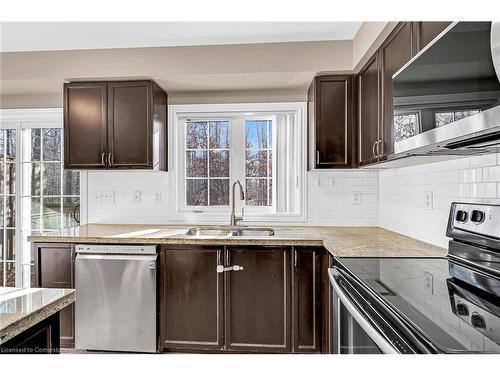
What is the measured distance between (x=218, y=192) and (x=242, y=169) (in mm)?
313

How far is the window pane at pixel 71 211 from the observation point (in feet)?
10.7

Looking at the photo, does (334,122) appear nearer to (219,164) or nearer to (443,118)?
(219,164)

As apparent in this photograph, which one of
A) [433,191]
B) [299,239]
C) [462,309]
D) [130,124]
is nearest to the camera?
[462,309]

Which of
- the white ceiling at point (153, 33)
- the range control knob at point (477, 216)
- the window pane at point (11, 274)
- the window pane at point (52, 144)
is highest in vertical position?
the white ceiling at point (153, 33)

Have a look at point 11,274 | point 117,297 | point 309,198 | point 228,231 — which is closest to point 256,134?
point 309,198

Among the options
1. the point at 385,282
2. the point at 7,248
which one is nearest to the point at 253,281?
the point at 385,282

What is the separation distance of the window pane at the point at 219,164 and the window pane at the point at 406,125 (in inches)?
74.5

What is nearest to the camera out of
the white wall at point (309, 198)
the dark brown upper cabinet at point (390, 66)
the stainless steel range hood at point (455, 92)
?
the stainless steel range hood at point (455, 92)

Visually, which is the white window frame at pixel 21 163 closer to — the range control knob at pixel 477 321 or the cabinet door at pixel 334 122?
the cabinet door at pixel 334 122

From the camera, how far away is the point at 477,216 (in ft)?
4.74

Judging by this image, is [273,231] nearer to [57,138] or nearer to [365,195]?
[365,195]

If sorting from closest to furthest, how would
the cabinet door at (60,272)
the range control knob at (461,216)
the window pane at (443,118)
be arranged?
the window pane at (443,118), the range control knob at (461,216), the cabinet door at (60,272)

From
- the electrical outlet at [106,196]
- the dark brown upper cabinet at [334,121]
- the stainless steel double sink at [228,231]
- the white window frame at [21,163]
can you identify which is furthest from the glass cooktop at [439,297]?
the white window frame at [21,163]

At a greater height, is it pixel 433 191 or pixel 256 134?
pixel 256 134
